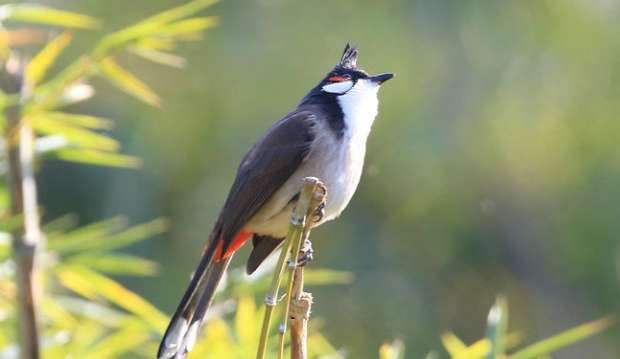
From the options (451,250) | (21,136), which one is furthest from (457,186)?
(21,136)

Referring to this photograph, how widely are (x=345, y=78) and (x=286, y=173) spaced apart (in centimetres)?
37

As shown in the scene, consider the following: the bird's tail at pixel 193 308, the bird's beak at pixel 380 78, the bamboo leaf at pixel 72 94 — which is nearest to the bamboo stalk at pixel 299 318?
the bird's tail at pixel 193 308

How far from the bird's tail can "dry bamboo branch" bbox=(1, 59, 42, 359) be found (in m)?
0.34

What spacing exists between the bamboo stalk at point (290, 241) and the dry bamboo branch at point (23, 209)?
468 millimetres

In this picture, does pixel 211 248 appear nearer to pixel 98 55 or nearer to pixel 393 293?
pixel 98 55

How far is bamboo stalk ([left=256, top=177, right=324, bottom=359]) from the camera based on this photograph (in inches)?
53.2

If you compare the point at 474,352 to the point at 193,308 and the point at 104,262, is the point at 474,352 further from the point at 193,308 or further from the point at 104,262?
the point at 104,262

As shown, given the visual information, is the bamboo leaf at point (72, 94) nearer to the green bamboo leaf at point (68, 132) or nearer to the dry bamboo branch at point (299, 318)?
the green bamboo leaf at point (68, 132)

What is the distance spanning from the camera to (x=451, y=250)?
8.20 m

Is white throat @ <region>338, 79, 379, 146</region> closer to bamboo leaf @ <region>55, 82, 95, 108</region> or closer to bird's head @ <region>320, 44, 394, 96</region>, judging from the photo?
bird's head @ <region>320, 44, 394, 96</region>

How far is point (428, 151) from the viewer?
7.89m

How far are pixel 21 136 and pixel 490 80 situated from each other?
647 centimetres

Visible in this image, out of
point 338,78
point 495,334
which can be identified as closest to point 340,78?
point 338,78

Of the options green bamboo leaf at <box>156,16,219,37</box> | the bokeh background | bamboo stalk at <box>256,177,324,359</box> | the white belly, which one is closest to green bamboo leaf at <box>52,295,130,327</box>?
the white belly
